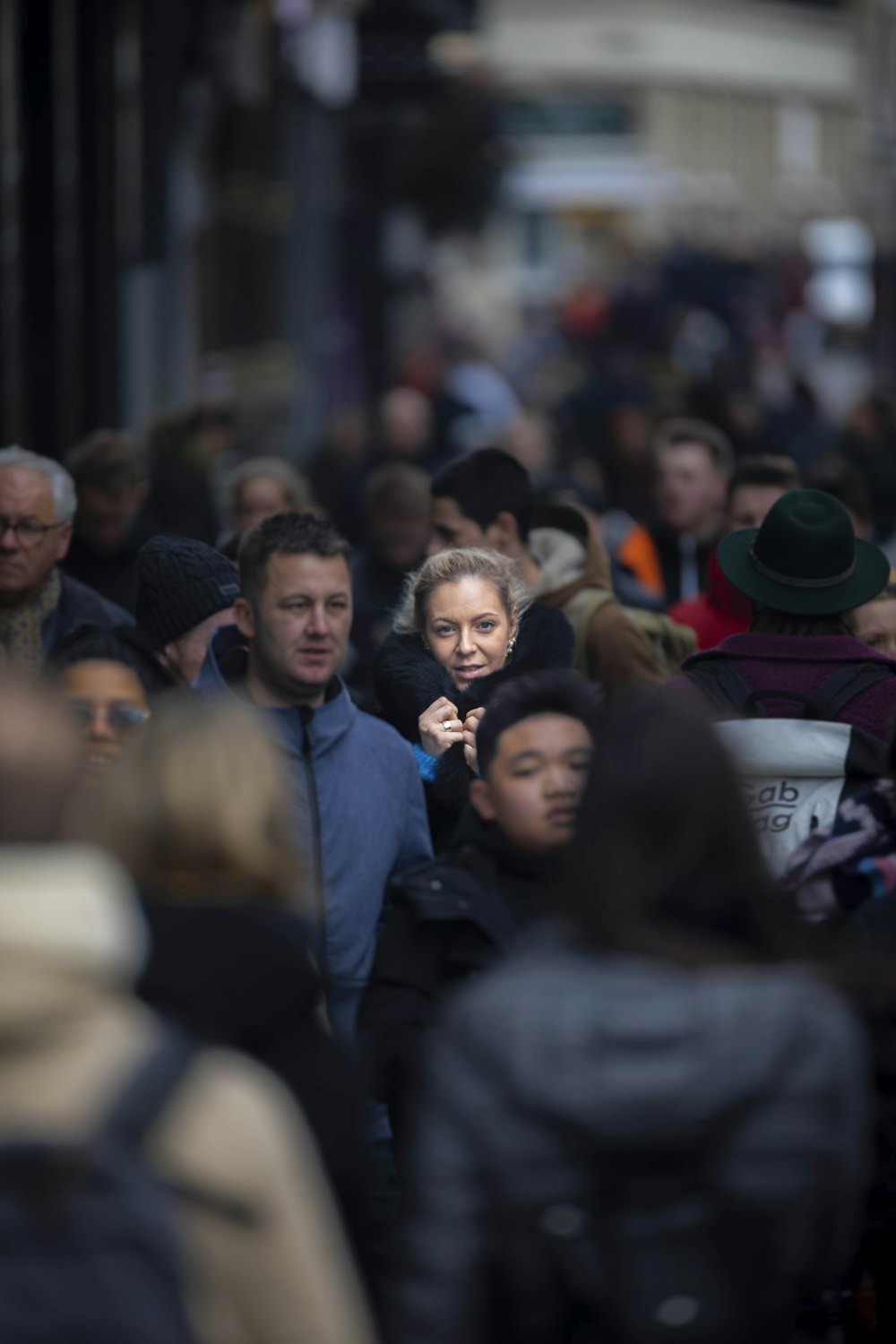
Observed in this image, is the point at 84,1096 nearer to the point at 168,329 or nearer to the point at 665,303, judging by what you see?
the point at 168,329

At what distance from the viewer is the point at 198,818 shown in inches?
117

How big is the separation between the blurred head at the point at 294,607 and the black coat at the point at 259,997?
1.38 m

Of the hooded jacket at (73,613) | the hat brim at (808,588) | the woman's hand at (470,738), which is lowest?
the woman's hand at (470,738)

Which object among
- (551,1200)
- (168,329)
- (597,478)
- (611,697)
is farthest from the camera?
(168,329)

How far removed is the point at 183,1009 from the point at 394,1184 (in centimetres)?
156

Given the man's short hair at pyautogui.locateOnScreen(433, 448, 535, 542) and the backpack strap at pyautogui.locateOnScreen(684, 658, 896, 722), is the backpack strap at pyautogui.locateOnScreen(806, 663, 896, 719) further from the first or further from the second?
the man's short hair at pyautogui.locateOnScreen(433, 448, 535, 542)

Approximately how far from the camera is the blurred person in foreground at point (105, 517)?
7.50 metres

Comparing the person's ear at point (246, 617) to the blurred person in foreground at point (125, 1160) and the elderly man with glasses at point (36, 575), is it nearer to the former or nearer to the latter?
the elderly man with glasses at point (36, 575)

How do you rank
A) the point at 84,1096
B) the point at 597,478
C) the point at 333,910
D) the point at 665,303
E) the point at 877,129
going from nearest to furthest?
the point at 84,1096
the point at 333,910
the point at 597,478
the point at 665,303
the point at 877,129

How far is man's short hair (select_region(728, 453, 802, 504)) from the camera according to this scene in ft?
24.8

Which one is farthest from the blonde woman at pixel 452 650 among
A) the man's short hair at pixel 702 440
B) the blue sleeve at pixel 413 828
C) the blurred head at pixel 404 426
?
the blurred head at pixel 404 426

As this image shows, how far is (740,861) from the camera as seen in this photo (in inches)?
124

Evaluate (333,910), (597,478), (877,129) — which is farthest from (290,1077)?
(877,129)

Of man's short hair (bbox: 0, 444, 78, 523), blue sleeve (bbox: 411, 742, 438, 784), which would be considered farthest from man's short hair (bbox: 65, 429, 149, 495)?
blue sleeve (bbox: 411, 742, 438, 784)
